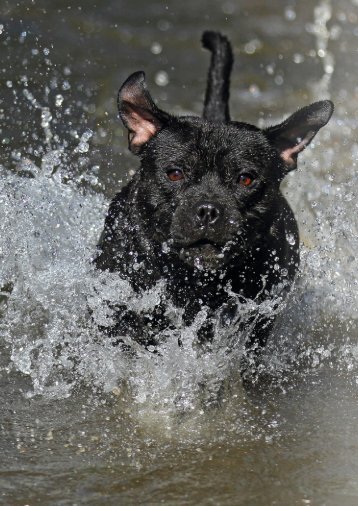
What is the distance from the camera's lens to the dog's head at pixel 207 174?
178 inches

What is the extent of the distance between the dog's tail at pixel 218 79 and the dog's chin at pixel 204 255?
5.74 feet

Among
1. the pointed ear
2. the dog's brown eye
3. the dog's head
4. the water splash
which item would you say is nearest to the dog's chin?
the dog's head

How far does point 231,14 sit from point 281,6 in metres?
0.84

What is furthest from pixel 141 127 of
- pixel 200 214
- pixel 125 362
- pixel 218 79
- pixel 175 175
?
pixel 218 79

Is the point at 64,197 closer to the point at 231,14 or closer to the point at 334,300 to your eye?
the point at 334,300

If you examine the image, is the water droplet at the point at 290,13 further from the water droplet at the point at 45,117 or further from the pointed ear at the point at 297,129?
the pointed ear at the point at 297,129

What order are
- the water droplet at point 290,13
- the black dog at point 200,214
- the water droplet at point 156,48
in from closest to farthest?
the black dog at point 200,214 < the water droplet at point 156,48 < the water droplet at point 290,13

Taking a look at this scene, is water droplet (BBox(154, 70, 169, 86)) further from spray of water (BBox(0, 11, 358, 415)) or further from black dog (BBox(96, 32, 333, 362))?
black dog (BBox(96, 32, 333, 362))

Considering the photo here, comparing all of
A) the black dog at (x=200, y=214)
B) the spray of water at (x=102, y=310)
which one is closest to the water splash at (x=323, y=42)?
the spray of water at (x=102, y=310)

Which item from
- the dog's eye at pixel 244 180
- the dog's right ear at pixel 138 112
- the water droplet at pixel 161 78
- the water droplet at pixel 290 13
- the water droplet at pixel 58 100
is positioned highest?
the water droplet at pixel 290 13

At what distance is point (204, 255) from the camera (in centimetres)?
453

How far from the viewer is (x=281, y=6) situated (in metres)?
12.8

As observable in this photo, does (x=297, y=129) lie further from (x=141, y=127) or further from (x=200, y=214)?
(x=200, y=214)

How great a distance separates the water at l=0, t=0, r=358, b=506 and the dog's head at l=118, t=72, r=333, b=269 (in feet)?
1.21
